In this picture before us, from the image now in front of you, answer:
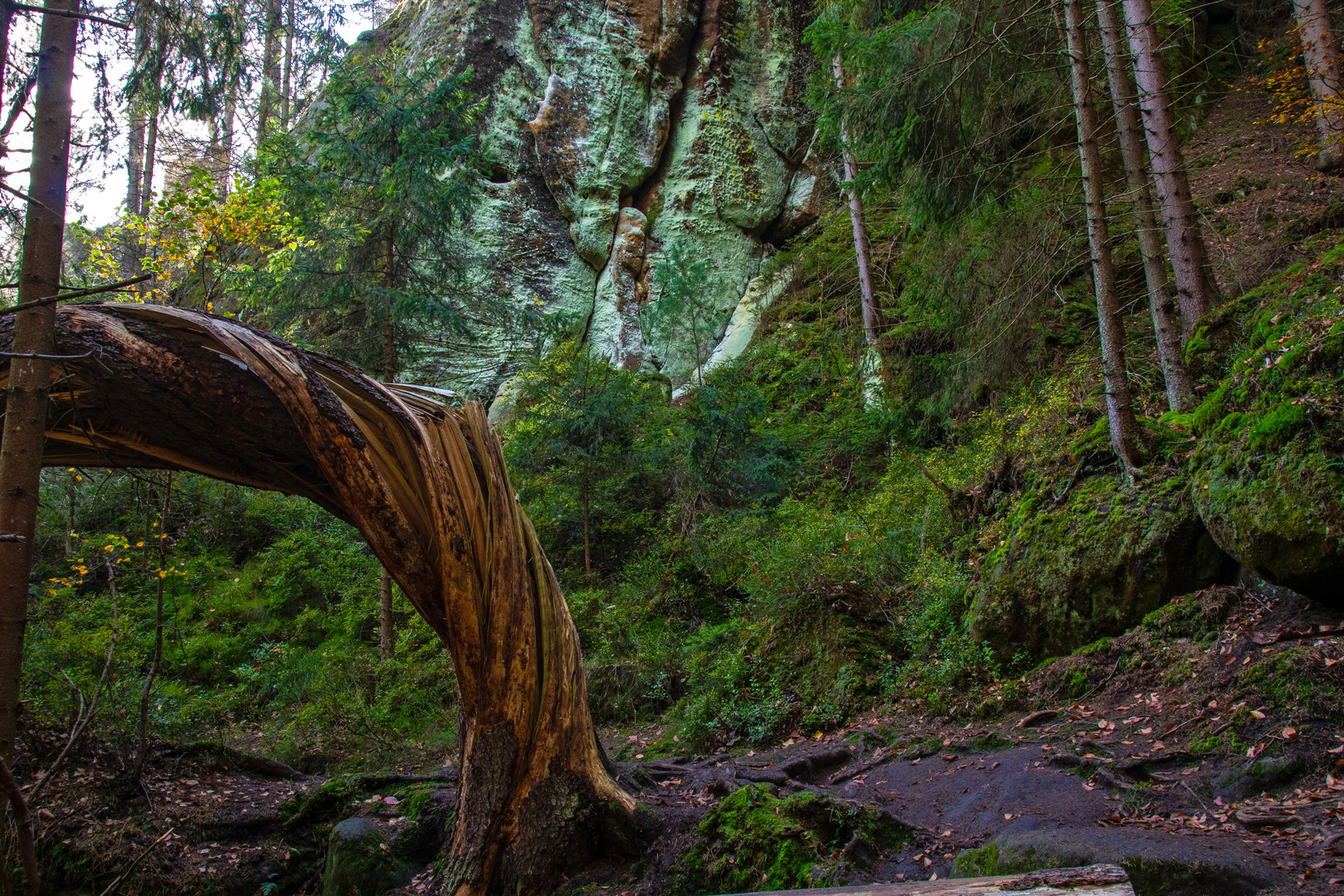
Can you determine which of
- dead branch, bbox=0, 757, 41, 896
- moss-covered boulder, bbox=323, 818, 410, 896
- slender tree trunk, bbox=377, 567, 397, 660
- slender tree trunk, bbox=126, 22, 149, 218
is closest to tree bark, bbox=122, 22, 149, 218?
slender tree trunk, bbox=126, 22, 149, 218

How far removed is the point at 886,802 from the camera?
14.0ft

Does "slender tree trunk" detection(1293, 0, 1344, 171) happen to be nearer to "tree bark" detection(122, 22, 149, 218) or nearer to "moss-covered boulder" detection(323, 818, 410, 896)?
"tree bark" detection(122, 22, 149, 218)

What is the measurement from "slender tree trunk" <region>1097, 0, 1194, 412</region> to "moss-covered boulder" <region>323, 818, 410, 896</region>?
7.22 meters

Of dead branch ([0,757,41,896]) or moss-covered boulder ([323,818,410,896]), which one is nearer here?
dead branch ([0,757,41,896])

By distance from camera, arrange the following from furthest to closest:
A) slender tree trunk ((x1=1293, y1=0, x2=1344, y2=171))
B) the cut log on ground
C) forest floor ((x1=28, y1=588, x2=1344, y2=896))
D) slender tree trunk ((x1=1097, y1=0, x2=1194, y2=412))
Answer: slender tree trunk ((x1=1293, y1=0, x2=1344, y2=171))
slender tree trunk ((x1=1097, y1=0, x2=1194, y2=412))
forest floor ((x1=28, y1=588, x2=1344, y2=896))
the cut log on ground

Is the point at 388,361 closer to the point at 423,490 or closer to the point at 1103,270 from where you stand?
the point at 423,490

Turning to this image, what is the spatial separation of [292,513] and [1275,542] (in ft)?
48.9

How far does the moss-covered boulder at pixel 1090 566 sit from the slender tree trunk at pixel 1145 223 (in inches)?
53.2

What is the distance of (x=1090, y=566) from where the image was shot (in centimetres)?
533

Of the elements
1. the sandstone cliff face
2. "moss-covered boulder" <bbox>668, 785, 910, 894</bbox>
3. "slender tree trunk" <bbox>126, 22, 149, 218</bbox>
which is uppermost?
the sandstone cliff face

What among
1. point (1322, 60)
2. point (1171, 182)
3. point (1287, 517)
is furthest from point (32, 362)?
point (1322, 60)

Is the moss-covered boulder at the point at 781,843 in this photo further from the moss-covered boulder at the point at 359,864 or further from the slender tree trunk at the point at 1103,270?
the slender tree trunk at the point at 1103,270

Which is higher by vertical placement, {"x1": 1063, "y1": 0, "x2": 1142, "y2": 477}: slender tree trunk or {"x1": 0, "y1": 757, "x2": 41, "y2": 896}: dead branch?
{"x1": 1063, "y1": 0, "x2": 1142, "y2": 477}: slender tree trunk

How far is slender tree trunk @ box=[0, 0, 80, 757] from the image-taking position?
2.77 meters
